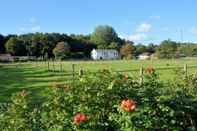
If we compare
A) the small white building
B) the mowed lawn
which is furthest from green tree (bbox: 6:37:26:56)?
the mowed lawn

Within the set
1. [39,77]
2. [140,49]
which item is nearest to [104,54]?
[140,49]

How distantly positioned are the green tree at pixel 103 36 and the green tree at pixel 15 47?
42123mm

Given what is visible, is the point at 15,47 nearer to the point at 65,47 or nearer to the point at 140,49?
the point at 65,47

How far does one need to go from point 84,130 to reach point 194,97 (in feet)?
7.87

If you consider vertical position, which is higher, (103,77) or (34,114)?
(103,77)

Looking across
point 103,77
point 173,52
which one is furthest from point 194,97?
point 173,52

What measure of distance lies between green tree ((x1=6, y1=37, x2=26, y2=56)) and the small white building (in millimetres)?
26223

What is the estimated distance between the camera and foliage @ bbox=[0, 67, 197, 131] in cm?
527

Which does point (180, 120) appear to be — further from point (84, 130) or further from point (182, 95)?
point (84, 130)

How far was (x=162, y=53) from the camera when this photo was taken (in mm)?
119000

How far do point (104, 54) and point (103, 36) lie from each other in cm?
1871

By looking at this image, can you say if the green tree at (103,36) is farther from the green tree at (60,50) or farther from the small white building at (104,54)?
the green tree at (60,50)

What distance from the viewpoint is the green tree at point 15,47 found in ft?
440

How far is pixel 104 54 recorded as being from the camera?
15962 centimetres
